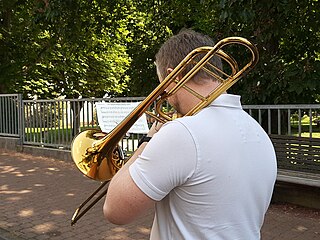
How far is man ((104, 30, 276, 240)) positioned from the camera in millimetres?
1327

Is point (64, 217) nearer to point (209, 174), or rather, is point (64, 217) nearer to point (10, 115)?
point (209, 174)

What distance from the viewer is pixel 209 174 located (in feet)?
4.47

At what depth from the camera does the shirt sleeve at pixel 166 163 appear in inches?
51.6

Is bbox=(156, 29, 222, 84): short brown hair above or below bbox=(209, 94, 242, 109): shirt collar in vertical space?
above

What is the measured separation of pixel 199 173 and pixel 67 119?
910 cm

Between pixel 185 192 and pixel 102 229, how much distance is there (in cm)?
399

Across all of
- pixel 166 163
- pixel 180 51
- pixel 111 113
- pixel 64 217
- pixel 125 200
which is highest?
pixel 180 51

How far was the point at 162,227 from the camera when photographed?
1.49 meters

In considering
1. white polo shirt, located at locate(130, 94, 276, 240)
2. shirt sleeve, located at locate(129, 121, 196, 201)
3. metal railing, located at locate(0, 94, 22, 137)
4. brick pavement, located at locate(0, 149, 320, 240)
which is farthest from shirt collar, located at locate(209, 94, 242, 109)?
metal railing, located at locate(0, 94, 22, 137)

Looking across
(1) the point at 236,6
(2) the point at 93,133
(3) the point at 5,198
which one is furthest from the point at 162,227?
(3) the point at 5,198

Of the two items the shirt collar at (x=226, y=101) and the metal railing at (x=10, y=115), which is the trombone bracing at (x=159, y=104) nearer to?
the shirt collar at (x=226, y=101)

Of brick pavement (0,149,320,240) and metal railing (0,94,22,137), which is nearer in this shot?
brick pavement (0,149,320,240)

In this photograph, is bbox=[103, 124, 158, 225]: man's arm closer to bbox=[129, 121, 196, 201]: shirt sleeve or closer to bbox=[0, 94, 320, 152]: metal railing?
bbox=[129, 121, 196, 201]: shirt sleeve

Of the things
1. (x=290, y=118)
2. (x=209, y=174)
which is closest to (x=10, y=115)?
(x=290, y=118)
